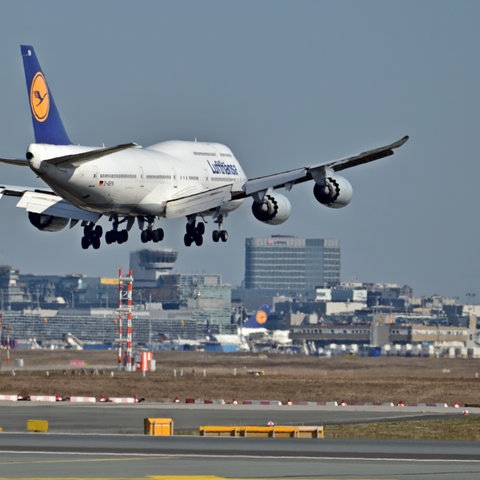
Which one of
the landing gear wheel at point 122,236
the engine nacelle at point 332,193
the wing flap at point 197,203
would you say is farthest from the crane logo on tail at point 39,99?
the engine nacelle at point 332,193

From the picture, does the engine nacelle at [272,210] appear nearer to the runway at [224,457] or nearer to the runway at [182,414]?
the runway at [182,414]

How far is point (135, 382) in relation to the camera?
14212 cm

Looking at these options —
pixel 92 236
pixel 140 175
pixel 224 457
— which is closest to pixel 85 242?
pixel 92 236

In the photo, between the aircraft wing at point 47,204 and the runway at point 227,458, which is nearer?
the runway at point 227,458

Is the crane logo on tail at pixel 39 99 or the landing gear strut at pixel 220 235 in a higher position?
the crane logo on tail at pixel 39 99

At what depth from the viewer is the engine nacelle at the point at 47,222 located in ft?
290

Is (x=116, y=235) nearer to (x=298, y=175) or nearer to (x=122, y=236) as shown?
(x=122, y=236)

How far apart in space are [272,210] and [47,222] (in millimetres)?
13761

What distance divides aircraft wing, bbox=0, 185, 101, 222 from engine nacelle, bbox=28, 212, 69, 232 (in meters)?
0.90

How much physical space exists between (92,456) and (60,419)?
32.3 metres

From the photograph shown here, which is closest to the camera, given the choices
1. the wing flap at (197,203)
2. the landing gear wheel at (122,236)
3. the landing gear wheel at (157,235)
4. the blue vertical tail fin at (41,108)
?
the blue vertical tail fin at (41,108)

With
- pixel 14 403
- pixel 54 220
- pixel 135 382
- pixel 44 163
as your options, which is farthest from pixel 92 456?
pixel 135 382

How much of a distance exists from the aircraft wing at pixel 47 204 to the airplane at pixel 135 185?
59mm

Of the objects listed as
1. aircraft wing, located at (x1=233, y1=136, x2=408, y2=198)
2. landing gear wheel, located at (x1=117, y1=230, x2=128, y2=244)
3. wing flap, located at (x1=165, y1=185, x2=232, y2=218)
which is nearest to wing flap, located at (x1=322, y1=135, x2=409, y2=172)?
aircraft wing, located at (x1=233, y1=136, x2=408, y2=198)
